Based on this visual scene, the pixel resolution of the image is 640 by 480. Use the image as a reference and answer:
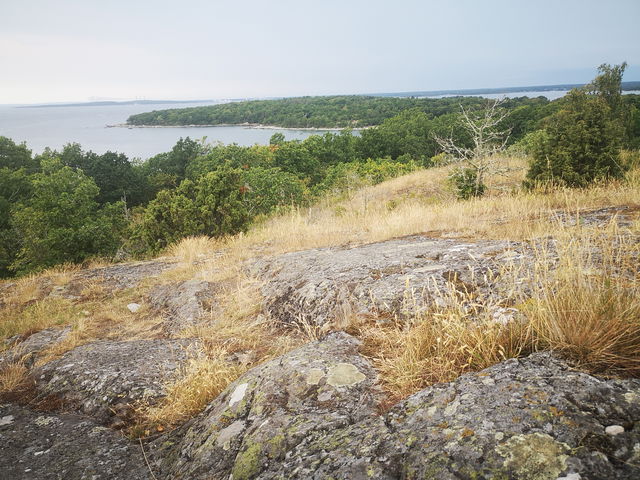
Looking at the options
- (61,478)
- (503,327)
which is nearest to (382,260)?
(503,327)

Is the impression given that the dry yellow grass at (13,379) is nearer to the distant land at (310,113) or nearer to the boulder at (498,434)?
the boulder at (498,434)

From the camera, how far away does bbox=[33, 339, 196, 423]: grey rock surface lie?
326cm

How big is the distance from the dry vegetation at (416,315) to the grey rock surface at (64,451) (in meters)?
0.33

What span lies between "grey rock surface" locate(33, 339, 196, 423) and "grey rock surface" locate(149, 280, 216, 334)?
79 centimetres

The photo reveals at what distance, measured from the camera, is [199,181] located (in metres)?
13.1

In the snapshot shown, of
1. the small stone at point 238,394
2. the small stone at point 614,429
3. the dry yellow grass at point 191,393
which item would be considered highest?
the small stone at point 614,429

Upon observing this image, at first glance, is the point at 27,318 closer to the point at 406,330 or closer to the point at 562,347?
the point at 406,330

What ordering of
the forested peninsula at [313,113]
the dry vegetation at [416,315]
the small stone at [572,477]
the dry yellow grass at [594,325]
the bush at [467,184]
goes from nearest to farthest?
the small stone at [572,477] < the dry yellow grass at [594,325] < the dry vegetation at [416,315] < the bush at [467,184] < the forested peninsula at [313,113]

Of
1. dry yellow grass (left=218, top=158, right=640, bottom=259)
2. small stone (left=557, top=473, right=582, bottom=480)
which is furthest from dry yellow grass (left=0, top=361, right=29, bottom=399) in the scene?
small stone (left=557, top=473, right=582, bottom=480)

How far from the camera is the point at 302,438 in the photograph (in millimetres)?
1997

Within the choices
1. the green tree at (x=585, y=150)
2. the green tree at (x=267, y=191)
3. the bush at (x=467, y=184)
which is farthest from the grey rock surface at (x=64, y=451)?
the green tree at (x=267, y=191)

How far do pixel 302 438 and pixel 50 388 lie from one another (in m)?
3.27

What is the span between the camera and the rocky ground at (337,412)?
1437 mm

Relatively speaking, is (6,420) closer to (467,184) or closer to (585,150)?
(467,184)
